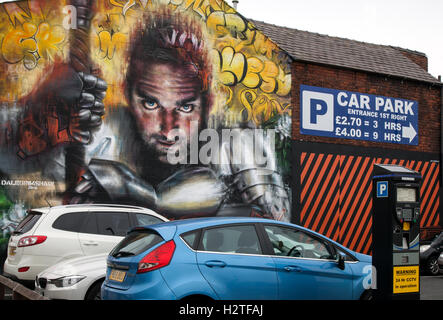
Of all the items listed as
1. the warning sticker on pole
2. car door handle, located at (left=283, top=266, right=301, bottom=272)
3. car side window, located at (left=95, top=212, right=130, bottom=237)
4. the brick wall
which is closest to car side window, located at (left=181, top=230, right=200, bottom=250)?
car door handle, located at (left=283, top=266, right=301, bottom=272)

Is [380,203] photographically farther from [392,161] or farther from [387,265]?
[392,161]

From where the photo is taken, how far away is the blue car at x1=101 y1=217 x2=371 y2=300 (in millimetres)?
6293

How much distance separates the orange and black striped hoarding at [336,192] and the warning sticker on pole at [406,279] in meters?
8.78

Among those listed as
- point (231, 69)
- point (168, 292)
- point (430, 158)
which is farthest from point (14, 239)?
point (430, 158)

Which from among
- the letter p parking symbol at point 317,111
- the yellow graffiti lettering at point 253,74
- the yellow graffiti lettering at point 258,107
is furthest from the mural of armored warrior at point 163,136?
the letter p parking symbol at point 317,111

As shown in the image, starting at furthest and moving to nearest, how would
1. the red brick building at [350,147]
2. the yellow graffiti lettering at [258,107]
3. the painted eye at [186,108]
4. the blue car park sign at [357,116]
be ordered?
1. the blue car park sign at [357,116]
2. the red brick building at [350,147]
3. the yellow graffiti lettering at [258,107]
4. the painted eye at [186,108]

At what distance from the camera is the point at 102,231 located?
10234mm

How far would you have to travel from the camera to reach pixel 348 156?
729 inches

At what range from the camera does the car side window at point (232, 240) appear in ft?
22.1

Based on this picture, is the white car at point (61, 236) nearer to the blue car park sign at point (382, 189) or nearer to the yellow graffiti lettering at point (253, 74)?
the blue car park sign at point (382, 189)

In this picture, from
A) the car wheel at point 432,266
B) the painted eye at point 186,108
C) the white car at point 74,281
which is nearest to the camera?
the white car at point 74,281

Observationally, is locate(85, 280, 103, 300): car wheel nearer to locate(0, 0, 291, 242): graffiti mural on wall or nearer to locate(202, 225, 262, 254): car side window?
locate(202, 225, 262, 254): car side window

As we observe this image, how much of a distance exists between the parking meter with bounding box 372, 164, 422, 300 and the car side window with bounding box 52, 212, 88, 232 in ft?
16.7
